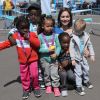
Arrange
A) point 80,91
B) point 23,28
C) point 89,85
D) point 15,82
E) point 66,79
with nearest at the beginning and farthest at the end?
point 23,28, point 80,91, point 66,79, point 89,85, point 15,82

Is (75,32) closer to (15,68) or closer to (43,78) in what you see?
(43,78)

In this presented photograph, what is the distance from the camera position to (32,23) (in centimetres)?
606

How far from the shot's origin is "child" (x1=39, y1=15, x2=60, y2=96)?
5.74 meters

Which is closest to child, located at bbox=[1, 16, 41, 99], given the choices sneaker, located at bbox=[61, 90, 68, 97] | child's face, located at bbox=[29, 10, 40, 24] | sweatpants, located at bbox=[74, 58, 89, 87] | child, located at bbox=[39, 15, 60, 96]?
child, located at bbox=[39, 15, 60, 96]

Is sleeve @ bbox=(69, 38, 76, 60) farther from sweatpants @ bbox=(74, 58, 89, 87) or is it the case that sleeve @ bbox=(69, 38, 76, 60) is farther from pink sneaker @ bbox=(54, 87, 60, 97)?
pink sneaker @ bbox=(54, 87, 60, 97)

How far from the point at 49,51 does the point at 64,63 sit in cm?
42

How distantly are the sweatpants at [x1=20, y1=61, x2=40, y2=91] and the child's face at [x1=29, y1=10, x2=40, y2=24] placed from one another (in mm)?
785

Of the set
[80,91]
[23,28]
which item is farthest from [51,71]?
[23,28]

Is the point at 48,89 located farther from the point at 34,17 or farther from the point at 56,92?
the point at 34,17

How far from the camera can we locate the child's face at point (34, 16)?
19.6ft

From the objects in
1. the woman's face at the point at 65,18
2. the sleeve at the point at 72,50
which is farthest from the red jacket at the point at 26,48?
the woman's face at the point at 65,18

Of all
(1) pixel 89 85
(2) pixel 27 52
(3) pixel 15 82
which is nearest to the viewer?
(2) pixel 27 52

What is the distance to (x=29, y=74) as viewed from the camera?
588cm

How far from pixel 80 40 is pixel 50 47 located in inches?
23.7
